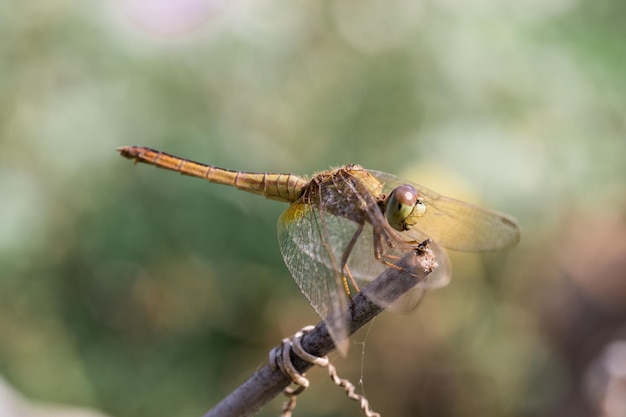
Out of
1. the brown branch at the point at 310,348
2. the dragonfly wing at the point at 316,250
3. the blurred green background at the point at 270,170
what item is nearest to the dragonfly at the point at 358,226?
the dragonfly wing at the point at 316,250

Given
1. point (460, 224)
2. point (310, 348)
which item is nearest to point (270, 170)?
point (460, 224)

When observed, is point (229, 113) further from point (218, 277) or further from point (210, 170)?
point (210, 170)

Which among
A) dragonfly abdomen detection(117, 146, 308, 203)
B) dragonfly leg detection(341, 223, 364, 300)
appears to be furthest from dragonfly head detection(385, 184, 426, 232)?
dragonfly abdomen detection(117, 146, 308, 203)

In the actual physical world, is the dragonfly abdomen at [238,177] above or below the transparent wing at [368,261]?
above

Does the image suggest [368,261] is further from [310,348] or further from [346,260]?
[310,348]

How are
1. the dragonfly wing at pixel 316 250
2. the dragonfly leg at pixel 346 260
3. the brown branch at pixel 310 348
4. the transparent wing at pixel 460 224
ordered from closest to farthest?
the brown branch at pixel 310 348
the dragonfly wing at pixel 316 250
the dragonfly leg at pixel 346 260
the transparent wing at pixel 460 224

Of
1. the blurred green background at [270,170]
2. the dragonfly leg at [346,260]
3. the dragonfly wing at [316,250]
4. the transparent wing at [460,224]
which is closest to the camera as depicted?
the dragonfly wing at [316,250]

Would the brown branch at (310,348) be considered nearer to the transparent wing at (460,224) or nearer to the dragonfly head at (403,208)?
the dragonfly head at (403,208)

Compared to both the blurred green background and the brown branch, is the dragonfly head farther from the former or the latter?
the blurred green background
